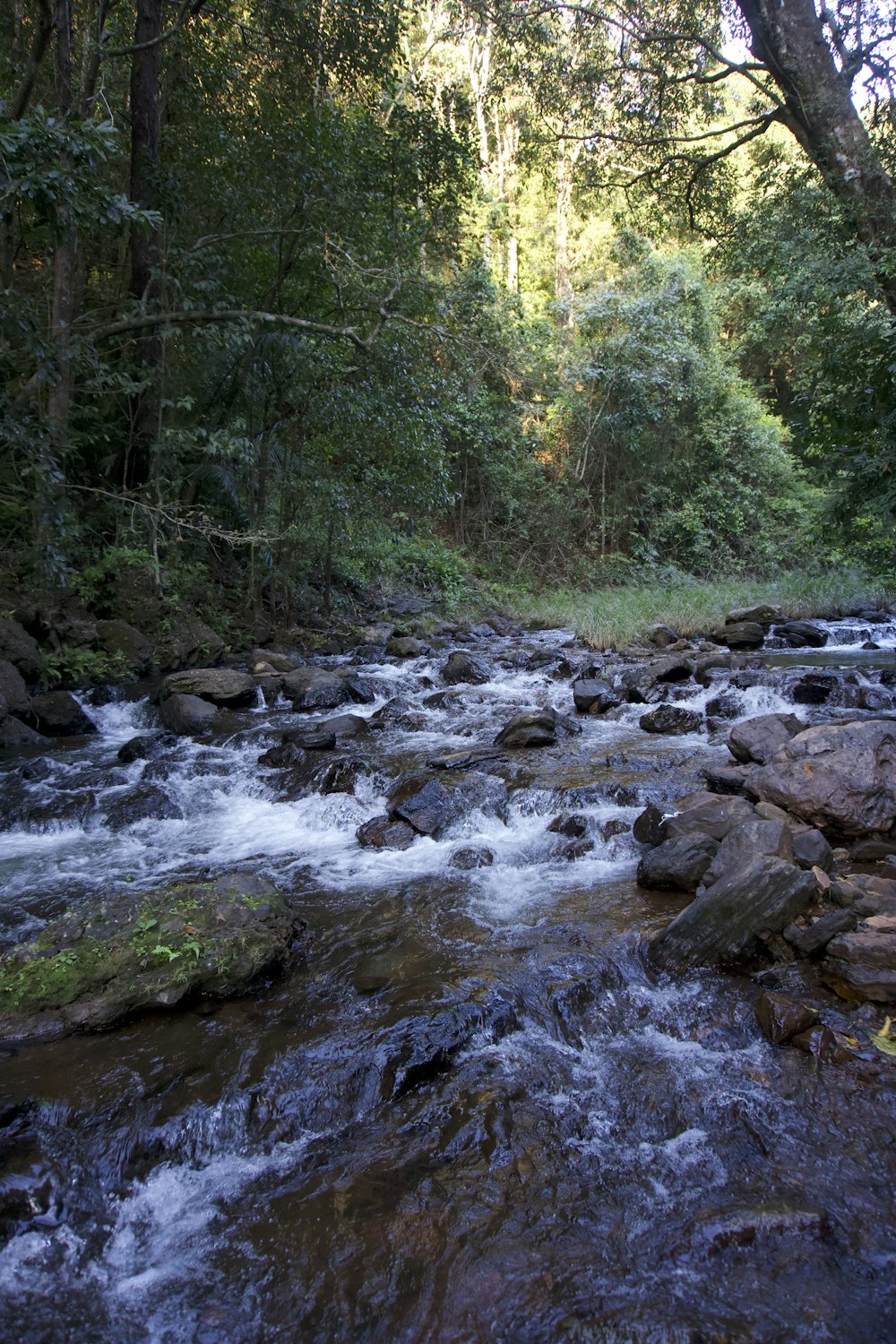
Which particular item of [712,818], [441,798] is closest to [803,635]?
[712,818]

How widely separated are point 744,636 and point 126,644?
1043 centimetres

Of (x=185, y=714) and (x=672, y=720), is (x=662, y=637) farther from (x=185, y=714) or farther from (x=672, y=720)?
(x=185, y=714)

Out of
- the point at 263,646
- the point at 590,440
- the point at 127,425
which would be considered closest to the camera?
the point at 127,425

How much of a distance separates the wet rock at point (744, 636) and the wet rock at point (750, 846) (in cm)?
933

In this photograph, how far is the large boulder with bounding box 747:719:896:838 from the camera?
5.00 meters

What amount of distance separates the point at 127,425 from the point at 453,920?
11290mm

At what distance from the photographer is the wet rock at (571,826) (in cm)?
545

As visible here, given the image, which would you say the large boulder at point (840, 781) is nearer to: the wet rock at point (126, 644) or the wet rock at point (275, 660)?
the wet rock at point (275, 660)

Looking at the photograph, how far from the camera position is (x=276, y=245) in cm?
1188

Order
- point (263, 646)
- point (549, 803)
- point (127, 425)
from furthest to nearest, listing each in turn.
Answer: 1. point (263, 646)
2. point (127, 425)
3. point (549, 803)

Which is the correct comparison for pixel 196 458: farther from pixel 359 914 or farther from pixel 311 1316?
pixel 311 1316

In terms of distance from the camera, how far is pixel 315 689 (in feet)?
33.6

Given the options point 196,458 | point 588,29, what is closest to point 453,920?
point 196,458

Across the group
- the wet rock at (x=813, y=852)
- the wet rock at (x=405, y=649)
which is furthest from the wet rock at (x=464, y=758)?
the wet rock at (x=405, y=649)
